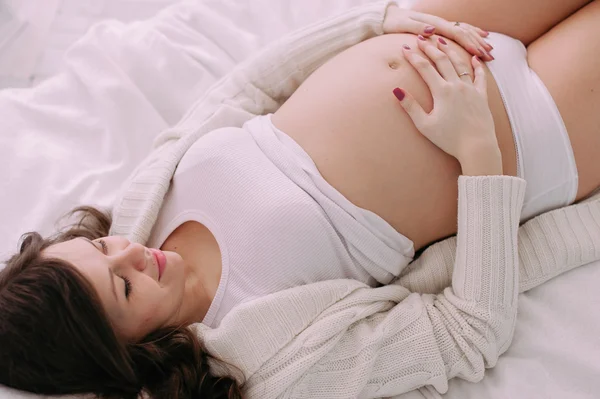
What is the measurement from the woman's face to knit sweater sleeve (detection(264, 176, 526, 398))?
19cm

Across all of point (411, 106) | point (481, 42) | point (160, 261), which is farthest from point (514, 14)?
point (160, 261)

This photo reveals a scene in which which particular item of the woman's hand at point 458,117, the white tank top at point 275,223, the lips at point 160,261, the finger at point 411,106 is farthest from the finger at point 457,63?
the lips at point 160,261

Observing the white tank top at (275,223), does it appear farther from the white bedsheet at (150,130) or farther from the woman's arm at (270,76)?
the white bedsheet at (150,130)

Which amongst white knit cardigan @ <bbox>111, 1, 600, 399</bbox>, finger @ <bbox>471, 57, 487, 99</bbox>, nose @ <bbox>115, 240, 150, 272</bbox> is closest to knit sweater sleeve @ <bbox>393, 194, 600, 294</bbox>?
white knit cardigan @ <bbox>111, 1, 600, 399</bbox>

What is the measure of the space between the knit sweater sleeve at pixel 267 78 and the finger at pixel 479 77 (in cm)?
25

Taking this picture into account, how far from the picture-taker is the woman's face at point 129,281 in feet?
2.68

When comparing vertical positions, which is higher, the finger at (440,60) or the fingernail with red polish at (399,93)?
the finger at (440,60)

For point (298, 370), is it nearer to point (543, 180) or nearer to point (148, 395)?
point (148, 395)

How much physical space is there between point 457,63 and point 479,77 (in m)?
0.05

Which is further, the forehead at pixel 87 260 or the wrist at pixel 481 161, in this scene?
the wrist at pixel 481 161

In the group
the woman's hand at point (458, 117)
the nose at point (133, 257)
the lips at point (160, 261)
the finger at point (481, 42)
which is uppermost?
the finger at point (481, 42)

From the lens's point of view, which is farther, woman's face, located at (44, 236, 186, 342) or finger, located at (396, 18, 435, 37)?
finger, located at (396, 18, 435, 37)

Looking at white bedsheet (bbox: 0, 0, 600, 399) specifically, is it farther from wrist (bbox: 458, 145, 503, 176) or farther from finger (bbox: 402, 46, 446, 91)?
finger (bbox: 402, 46, 446, 91)

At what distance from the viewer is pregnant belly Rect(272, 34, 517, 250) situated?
3.20 feet
